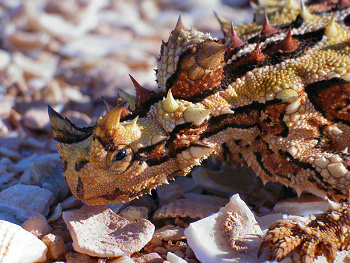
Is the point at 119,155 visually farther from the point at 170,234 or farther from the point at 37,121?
the point at 37,121

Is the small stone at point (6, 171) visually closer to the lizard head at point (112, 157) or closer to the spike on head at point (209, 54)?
the lizard head at point (112, 157)

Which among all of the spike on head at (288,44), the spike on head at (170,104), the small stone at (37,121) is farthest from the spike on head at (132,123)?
the small stone at (37,121)

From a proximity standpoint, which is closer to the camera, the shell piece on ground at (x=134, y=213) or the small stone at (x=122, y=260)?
the small stone at (x=122, y=260)

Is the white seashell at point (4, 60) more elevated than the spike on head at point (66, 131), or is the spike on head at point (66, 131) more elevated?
the white seashell at point (4, 60)

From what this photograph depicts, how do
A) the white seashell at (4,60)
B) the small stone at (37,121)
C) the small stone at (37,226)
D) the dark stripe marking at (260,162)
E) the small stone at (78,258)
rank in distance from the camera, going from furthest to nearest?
1. the white seashell at (4,60)
2. the small stone at (37,121)
3. the dark stripe marking at (260,162)
4. the small stone at (37,226)
5. the small stone at (78,258)

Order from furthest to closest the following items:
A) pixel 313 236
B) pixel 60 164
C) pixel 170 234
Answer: pixel 60 164, pixel 170 234, pixel 313 236

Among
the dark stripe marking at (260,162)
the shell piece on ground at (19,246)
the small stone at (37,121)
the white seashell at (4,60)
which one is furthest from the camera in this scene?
the white seashell at (4,60)

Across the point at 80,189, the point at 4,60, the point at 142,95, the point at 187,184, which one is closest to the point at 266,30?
the point at 142,95
